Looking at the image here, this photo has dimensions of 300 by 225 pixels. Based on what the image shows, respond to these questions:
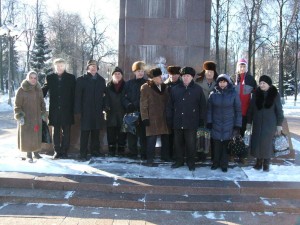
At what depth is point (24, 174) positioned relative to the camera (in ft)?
19.5

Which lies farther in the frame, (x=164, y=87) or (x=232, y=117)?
(x=164, y=87)

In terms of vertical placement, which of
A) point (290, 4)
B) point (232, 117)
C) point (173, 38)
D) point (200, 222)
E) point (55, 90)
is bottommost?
point (200, 222)

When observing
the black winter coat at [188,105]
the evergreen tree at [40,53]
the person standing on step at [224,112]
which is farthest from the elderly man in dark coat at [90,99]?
the evergreen tree at [40,53]

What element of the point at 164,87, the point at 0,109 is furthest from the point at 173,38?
the point at 0,109

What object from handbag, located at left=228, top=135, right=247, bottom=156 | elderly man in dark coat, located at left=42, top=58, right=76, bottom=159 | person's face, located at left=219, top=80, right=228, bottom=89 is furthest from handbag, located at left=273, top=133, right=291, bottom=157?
elderly man in dark coat, located at left=42, top=58, right=76, bottom=159

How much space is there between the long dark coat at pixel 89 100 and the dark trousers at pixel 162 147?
102cm

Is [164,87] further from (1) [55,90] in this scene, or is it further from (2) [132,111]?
(1) [55,90]

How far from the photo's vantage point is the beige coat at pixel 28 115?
21.7 feet

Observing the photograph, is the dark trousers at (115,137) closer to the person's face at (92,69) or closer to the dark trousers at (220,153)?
the person's face at (92,69)

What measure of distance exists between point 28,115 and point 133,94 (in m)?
1.89

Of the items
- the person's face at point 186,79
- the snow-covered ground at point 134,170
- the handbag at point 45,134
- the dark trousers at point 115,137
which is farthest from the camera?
the dark trousers at point 115,137

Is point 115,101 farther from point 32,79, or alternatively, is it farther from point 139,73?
point 32,79

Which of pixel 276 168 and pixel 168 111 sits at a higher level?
pixel 168 111

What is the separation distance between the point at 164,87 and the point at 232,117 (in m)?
1.30
